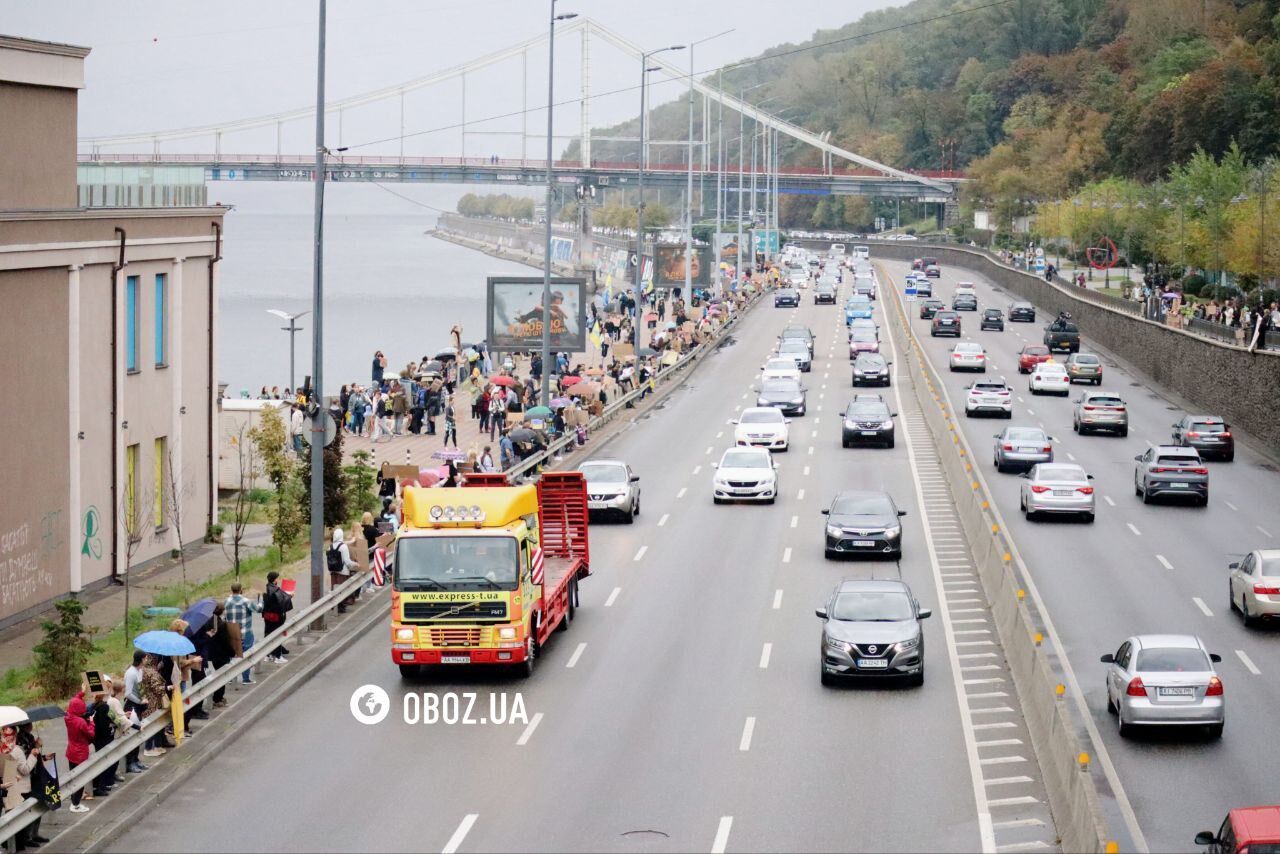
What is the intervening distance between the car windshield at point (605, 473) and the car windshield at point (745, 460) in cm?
372

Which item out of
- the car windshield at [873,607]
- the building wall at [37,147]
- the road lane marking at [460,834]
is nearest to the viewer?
the road lane marking at [460,834]

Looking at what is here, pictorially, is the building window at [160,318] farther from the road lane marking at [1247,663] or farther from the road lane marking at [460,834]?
the road lane marking at [1247,663]

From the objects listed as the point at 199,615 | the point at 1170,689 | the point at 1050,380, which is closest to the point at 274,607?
the point at 199,615

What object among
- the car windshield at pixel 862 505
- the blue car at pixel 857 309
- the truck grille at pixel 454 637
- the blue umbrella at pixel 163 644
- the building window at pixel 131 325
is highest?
the building window at pixel 131 325

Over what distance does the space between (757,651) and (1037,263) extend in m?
110

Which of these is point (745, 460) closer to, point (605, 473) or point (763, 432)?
point (605, 473)

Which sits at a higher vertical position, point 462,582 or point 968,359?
point 968,359

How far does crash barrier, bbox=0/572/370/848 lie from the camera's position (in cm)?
1802

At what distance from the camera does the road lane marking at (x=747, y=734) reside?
23172 millimetres

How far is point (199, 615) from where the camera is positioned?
81.9 ft

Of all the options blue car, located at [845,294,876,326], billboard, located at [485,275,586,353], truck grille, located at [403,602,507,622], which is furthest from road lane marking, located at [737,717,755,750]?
blue car, located at [845,294,876,326]

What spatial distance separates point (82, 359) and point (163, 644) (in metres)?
17.0

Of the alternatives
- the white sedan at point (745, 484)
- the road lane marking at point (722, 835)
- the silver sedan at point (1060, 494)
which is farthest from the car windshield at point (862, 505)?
the road lane marking at point (722, 835)

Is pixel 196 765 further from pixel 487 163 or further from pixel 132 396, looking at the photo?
pixel 487 163
